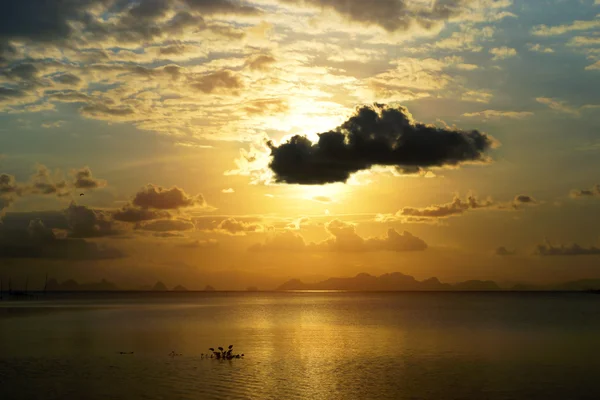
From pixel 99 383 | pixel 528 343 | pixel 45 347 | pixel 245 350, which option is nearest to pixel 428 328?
pixel 528 343

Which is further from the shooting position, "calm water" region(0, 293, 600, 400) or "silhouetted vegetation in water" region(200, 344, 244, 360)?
"silhouetted vegetation in water" region(200, 344, 244, 360)

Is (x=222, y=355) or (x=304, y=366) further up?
(x=222, y=355)

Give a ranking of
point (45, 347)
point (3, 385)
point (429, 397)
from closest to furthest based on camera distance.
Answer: point (429, 397)
point (3, 385)
point (45, 347)

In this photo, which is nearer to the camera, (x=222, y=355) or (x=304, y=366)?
(x=304, y=366)

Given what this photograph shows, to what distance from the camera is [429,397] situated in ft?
147

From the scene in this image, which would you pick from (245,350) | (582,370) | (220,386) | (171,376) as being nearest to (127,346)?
(245,350)

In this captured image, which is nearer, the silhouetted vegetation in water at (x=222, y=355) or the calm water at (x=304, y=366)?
the calm water at (x=304, y=366)

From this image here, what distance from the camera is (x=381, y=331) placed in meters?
104

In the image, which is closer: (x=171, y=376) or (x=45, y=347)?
(x=171, y=376)

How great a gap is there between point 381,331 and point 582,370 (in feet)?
160

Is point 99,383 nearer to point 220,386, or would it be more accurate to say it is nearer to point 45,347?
point 220,386

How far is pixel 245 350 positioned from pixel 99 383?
88.0ft

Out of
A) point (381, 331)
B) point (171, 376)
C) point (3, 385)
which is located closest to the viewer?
point (3, 385)

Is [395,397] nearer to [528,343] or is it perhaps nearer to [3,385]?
[3,385]
